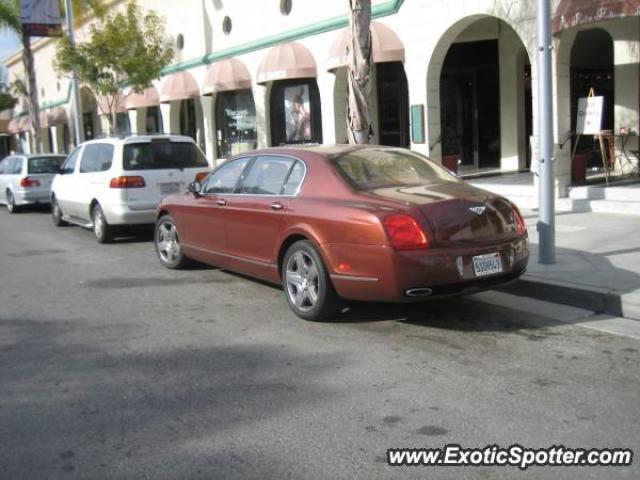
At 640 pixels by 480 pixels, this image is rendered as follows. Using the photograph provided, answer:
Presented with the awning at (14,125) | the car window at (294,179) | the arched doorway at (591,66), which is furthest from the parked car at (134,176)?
the awning at (14,125)

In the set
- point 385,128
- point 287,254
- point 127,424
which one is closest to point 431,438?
point 127,424

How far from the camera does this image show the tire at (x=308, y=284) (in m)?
6.04

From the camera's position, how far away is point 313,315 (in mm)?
6184

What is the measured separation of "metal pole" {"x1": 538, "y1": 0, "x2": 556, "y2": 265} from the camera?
288 inches

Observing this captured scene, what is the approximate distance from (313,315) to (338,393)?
1.72 metres

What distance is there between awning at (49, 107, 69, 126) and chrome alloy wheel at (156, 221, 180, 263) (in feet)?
96.4

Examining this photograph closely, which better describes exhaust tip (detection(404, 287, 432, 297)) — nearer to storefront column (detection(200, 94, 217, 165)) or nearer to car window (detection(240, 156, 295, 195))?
car window (detection(240, 156, 295, 195))

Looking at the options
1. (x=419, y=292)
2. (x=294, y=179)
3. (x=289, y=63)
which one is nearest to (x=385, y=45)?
(x=289, y=63)

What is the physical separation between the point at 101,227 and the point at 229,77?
10188 millimetres

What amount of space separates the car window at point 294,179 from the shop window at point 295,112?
12.7m

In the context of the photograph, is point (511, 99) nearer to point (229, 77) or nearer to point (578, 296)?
point (229, 77)

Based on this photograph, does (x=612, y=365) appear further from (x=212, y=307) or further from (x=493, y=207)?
(x=212, y=307)

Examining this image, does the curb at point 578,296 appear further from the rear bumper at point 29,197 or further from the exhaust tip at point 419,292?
the rear bumper at point 29,197

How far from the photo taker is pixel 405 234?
556cm
